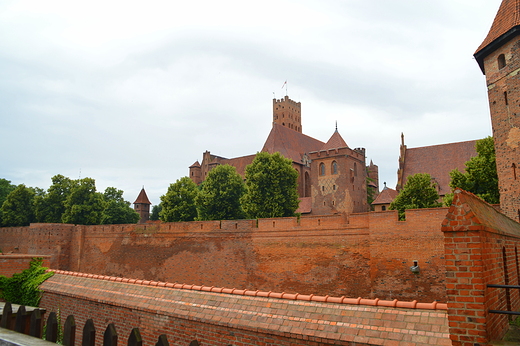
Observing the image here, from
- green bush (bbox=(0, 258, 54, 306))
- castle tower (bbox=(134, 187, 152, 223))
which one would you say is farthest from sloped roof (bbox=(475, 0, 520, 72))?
castle tower (bbox=(134, 187, 152, 223))

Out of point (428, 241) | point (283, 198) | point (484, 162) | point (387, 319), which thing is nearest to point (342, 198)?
point (283, 198)

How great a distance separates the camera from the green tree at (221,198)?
30.6m

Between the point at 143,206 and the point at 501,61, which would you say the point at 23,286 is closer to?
the point at 501,61

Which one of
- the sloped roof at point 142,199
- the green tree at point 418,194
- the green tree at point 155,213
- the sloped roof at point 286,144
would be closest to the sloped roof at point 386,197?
the green tree at point 418,194

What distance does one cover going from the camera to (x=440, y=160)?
3319 centimetres

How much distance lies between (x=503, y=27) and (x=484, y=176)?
7.55 meters

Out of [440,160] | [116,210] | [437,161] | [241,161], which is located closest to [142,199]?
[116,210]

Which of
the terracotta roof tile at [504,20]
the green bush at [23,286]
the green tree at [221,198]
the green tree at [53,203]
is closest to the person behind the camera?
the green bush at [23,286]

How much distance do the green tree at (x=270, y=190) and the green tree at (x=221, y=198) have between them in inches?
95.1

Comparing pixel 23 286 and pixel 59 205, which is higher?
pixel 59 205

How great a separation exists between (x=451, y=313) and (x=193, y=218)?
30.0 metres

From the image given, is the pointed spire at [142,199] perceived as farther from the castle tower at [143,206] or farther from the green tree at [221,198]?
A: the green tree at [221,198]

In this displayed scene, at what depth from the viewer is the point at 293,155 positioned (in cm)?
4412

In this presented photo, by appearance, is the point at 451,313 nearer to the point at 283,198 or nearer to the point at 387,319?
the point at 387,319
